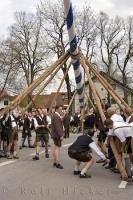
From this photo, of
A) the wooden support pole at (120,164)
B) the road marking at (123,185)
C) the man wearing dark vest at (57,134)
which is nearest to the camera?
the road marking at (123,185)

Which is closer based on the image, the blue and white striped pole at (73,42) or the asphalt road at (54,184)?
the asphalt road at (54,184)

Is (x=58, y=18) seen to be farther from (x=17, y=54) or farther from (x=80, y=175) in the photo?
(x=80, y=175)

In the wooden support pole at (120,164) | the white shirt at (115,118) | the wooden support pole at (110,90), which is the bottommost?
the wooden support pole at (120,164)

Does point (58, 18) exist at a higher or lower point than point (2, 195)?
higher

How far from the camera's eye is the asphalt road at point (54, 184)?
10117 millimetres

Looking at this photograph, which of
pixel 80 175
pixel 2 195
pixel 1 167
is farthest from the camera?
pixel 1 167

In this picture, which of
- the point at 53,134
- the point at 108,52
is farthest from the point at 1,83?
the point at 53,134

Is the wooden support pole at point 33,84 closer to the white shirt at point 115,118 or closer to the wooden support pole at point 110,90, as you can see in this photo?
the wooden support pole at point 110,90

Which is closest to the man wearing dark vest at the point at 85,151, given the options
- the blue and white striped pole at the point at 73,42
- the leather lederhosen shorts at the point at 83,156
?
the leather lederhosen shorts at the point at 83,156

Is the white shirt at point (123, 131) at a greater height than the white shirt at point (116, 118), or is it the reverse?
the white shirt at point (116, 118)

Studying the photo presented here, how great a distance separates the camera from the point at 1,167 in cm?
1496

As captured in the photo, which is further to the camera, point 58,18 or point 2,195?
point 58,18

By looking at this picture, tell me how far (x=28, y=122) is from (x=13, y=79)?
1433 inches

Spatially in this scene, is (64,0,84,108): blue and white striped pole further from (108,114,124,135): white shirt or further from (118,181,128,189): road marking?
(118,181,128,189): road marking
